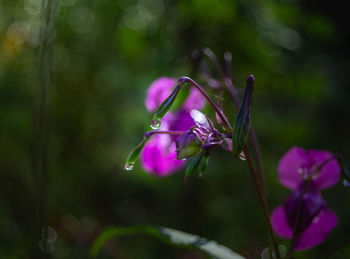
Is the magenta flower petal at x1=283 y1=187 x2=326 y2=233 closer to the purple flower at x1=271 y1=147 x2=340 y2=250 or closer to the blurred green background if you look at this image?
the purple flower at x1=271 y1=147 x2=340 y2=250

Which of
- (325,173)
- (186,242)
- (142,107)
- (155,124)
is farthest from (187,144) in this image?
(142,107)

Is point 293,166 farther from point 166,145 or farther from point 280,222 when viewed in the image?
point 166,145

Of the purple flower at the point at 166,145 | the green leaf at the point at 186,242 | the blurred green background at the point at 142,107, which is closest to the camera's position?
the green leaf at the point at 186,242

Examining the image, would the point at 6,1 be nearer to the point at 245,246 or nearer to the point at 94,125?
the point at 94,125

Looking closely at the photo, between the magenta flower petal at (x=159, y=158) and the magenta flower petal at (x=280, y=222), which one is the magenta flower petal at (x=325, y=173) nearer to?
the magenta flower petal at (x=280, y=222)

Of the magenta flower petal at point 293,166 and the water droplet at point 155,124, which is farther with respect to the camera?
the magenta flower petal at point 293,166

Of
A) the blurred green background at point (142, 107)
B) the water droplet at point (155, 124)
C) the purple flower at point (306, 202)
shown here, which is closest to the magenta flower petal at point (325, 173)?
the purple flower at point (306, 202)

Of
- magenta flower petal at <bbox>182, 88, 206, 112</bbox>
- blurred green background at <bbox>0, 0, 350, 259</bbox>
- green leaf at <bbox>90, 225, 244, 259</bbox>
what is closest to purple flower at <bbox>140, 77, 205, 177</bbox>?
magenta flower petal at <bbox>182, 88, 206, 112</bbox>
